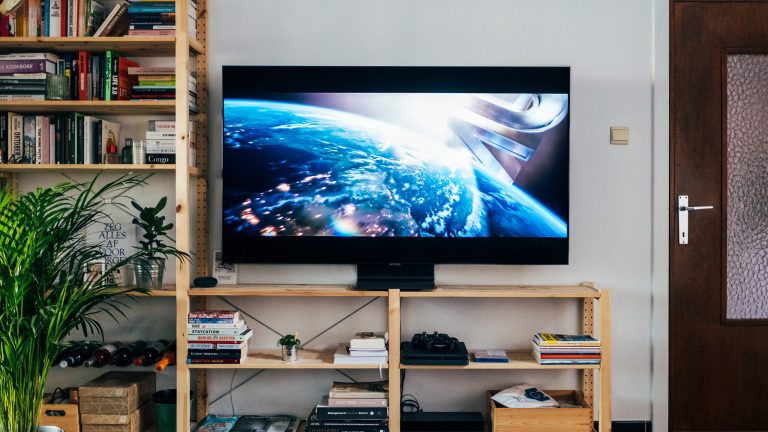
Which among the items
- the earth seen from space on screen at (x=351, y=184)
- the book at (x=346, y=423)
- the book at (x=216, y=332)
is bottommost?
the book at (x=346, y=423)

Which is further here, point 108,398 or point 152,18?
point 152,18

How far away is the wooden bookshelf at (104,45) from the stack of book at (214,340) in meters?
1.20

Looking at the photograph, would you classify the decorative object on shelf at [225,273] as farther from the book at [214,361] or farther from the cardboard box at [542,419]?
the cardboard box at [542,419]

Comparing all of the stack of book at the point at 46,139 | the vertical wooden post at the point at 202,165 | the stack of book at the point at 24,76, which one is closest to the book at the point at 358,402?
the vertical wooden post at the point at 202,165

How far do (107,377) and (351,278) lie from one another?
1.17 meters

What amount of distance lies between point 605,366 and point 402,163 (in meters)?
1.20

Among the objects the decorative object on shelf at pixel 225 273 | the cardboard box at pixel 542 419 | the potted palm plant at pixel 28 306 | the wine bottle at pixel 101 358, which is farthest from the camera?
the decorative object on shelf at pixel 225 273

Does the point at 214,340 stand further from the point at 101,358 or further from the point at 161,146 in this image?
the point at 161,146

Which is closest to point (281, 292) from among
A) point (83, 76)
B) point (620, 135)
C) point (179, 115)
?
point (179, 115)

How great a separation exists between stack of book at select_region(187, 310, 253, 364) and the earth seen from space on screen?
41 centimetres

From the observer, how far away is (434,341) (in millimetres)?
2637

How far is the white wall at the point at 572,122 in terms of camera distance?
2889 millimetres

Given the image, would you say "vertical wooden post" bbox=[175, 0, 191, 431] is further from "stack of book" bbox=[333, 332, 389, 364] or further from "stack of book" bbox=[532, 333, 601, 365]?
"stack of book" bbox=[532, 333, 601, 365]

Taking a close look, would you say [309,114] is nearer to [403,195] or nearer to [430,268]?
[403,195]
